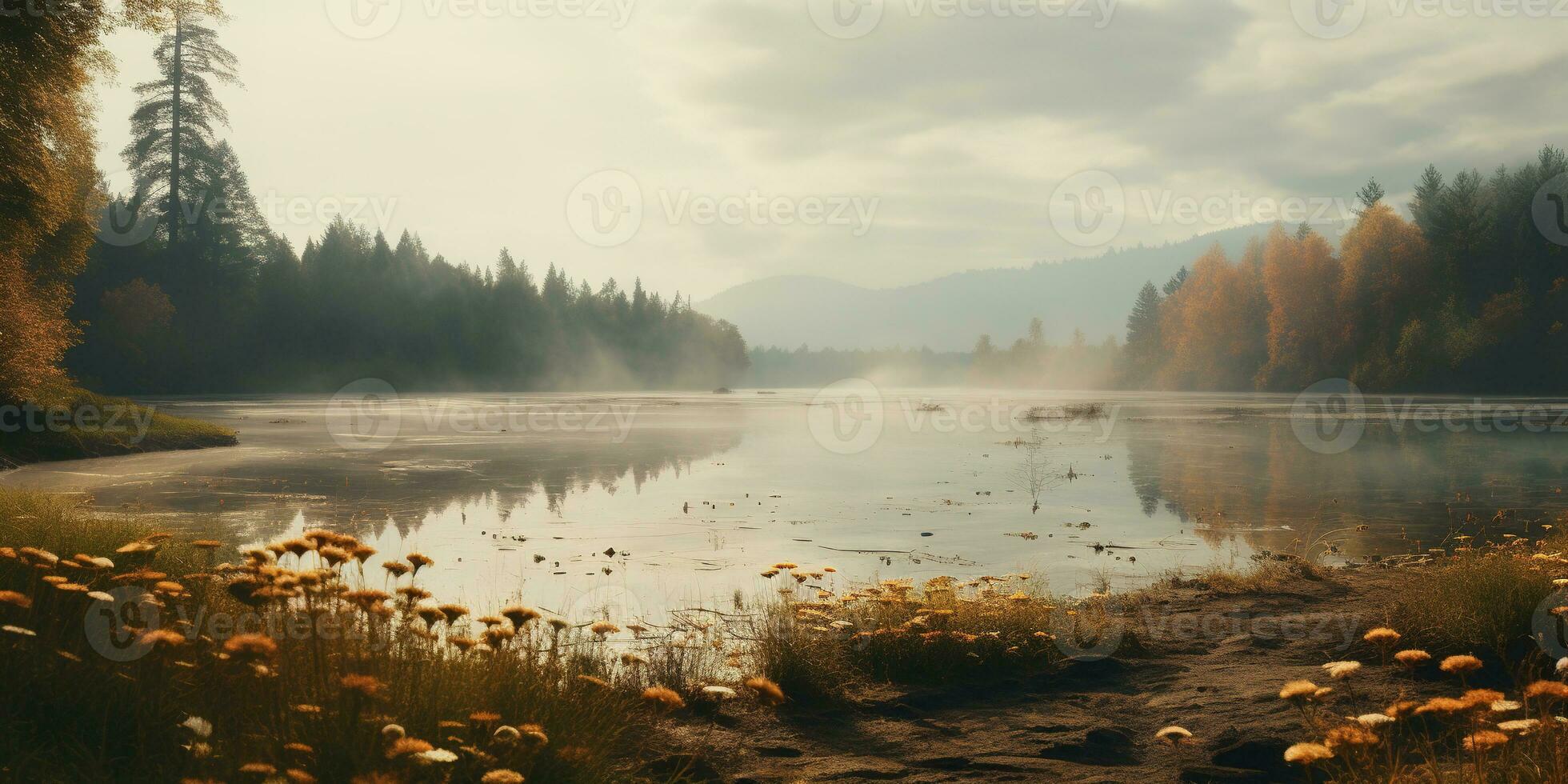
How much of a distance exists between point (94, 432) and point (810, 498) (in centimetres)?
2068

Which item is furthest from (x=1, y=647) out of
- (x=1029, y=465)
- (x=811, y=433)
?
(x=811, y=433)

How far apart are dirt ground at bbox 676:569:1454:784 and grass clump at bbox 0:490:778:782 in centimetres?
90

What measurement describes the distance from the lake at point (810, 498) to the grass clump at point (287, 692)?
3.91 m

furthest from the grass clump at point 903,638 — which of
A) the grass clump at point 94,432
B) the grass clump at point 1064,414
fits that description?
the grass clump at point 1064,414

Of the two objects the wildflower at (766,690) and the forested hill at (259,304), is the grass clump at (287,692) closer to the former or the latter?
the wildflower at (766,690)

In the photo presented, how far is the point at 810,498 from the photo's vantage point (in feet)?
61.5

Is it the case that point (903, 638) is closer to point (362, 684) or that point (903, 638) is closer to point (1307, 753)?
point (1307, 753)

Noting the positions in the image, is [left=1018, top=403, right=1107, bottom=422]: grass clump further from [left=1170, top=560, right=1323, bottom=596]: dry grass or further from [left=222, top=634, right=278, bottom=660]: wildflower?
[left=222, top=634, right=278, bottom=660]: wildflower

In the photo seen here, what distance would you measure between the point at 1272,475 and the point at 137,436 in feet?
102

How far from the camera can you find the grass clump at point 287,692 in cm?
392

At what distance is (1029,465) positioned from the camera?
82.0ft

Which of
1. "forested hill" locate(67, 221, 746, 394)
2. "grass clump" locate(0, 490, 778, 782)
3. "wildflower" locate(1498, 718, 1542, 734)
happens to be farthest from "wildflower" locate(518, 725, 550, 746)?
"forested hill" locate(67, 221, 746, 394)

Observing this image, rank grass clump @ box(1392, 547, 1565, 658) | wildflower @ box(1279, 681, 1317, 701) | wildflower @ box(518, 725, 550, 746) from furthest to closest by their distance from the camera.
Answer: grass clump @ box(1392, 547, 1565, 658) → wildflower @ box(1279, 681, 1317, 701) → wildflower @ box(518, 725, 550, 746)

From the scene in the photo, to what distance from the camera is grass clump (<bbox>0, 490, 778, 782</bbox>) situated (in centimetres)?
392
